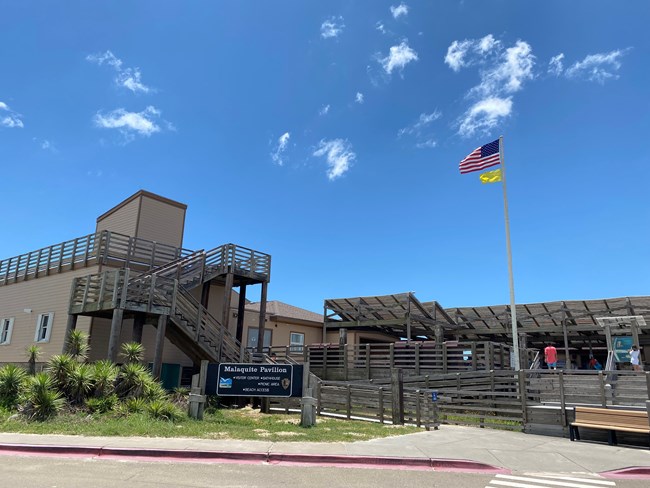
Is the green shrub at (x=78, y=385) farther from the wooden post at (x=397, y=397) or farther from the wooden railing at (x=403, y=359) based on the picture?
the wooden railing at (x=403, y=359)

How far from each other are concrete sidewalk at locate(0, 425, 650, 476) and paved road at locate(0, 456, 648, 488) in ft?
1.57

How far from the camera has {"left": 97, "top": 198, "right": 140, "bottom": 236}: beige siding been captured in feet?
78.3

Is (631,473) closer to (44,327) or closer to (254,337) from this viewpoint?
(254,337)

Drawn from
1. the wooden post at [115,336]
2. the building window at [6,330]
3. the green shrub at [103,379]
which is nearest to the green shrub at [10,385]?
the green shrub at [103,379]

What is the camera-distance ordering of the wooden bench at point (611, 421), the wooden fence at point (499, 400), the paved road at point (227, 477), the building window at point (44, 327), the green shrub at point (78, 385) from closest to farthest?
1. the paved road at point (227, 477)
2. the wooden bench at point (611, 421)
3. the green shrub at point (78, 385)
4. the wooden fence at point (499, 400)
5. the building window at point (44, 327)

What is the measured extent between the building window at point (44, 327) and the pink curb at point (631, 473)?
20.5m

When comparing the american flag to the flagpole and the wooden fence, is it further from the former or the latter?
the wooden fence

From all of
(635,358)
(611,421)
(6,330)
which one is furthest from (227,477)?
(6,330)

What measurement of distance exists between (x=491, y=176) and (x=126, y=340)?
15.9 m

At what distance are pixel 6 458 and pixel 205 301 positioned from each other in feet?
47.2

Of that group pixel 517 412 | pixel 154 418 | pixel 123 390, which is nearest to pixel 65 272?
pixel 123 390

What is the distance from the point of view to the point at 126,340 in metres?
20.5

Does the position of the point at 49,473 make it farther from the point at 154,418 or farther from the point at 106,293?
the point at 106,293

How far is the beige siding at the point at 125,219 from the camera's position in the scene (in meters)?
23.9
